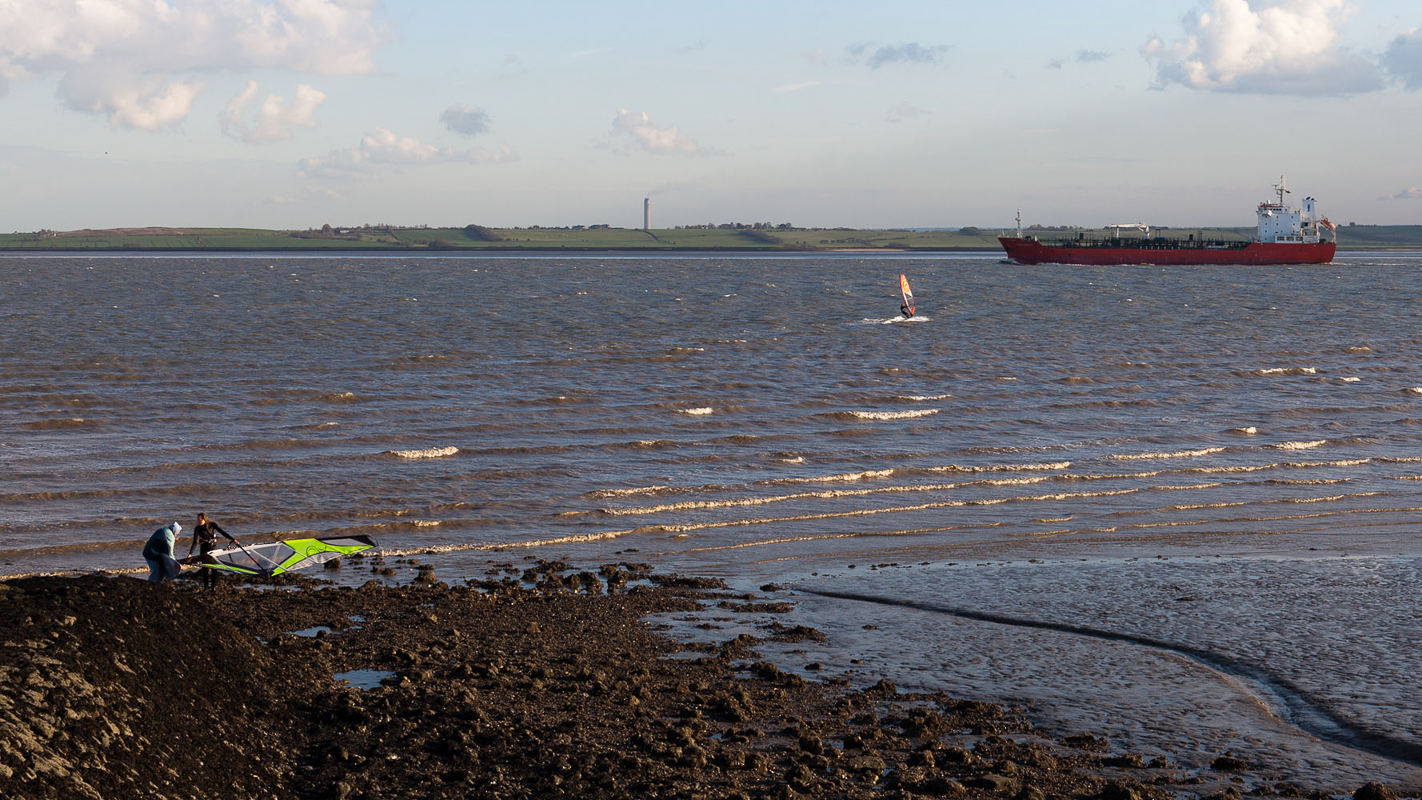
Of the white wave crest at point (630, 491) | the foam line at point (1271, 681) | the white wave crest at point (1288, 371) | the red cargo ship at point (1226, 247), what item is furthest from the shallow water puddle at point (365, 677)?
the red cargo ship at point (1226, 247)

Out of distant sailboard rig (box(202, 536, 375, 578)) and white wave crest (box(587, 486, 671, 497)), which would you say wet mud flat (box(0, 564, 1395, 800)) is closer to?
distant sailboard rig (box(202, 536, 375, 578))

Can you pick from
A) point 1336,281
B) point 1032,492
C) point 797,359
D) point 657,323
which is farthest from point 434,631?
point 1336,281

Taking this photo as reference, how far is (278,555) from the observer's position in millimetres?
19141

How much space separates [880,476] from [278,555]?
13.5m

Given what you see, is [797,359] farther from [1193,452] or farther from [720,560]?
[720,560]

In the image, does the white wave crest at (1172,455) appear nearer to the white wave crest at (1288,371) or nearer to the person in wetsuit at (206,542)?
the white wave crest at (1288,371)

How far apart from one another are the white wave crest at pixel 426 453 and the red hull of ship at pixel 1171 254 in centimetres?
16069

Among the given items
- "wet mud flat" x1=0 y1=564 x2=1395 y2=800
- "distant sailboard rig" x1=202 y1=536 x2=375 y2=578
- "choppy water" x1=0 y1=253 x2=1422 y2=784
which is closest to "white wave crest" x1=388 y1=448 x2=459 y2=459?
"choppy water" x1=0 y1=253 x2=1422 y2=784

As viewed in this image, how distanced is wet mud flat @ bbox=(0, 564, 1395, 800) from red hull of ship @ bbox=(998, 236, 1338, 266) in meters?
173

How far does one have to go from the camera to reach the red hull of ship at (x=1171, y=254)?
559 feet

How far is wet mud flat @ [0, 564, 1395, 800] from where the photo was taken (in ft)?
35.3

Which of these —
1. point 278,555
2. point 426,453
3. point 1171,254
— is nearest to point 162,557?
point 278,555

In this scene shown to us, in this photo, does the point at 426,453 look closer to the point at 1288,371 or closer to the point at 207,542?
the point at 207,542

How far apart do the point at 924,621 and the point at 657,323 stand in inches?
2238
